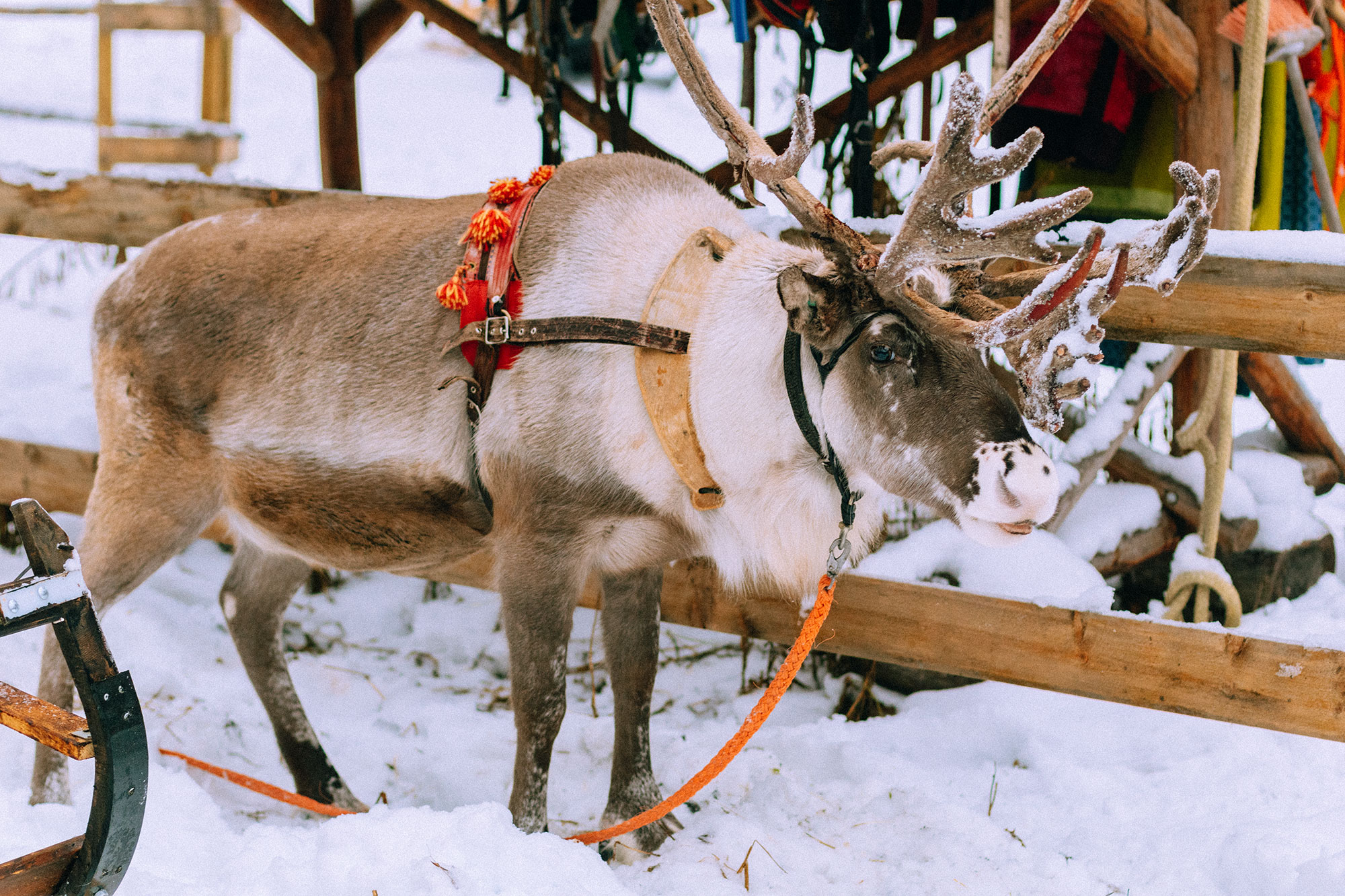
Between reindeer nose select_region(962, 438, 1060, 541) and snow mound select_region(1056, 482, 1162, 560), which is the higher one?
reindeer nose select_region(962, 438, 1060, 541)

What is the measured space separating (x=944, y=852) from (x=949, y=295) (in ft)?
4.47

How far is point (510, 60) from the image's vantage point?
4496 millimetres

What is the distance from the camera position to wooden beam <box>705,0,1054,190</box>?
12.7ft

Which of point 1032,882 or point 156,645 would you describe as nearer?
point 1032,882

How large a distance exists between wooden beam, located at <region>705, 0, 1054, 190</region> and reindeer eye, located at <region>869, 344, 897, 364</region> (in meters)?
1.77

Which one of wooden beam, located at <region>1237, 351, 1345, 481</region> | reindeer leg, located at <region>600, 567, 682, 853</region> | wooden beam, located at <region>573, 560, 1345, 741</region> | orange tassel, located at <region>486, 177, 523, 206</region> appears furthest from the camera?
wooden beam, located at <region>1237, 351, 1345, 481</region>

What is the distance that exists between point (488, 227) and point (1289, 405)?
3201 mm

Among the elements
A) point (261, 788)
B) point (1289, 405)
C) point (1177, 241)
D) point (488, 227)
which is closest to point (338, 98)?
point (488, 227)

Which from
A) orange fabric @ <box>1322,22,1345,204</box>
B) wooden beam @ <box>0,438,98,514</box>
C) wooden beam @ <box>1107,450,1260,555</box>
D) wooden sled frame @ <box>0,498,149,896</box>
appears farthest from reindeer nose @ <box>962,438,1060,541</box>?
wooden beam @ <box>0,438,98,514</box>

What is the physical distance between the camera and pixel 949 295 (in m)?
2.24

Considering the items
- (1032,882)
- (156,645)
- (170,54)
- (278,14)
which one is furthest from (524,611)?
(170,54)

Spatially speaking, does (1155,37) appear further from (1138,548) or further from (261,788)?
(261,788)

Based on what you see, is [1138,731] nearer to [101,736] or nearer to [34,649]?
[101,736]

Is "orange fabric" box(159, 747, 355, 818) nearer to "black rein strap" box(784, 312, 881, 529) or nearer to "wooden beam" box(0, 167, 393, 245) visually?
"black rein strap" box(784, 312, 881, 529)
